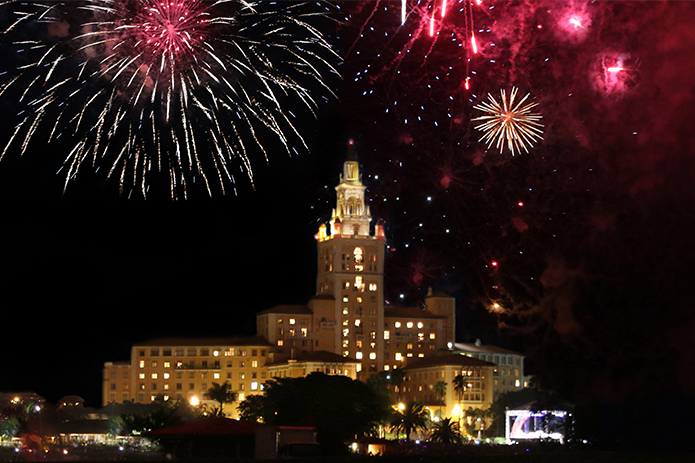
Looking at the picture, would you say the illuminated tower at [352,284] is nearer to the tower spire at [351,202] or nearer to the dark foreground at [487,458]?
the tower spire at [351,202]

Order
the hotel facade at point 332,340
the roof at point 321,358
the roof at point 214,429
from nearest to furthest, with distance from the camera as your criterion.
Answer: the roof at point 214,429, the roof at point 321,358, the hotel facade at point 332,340

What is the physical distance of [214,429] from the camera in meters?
78.6

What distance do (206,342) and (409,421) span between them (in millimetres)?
39391

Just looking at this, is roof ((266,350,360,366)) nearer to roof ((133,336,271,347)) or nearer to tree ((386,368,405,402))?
tree ((386,368,405,402))

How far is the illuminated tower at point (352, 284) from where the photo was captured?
163m

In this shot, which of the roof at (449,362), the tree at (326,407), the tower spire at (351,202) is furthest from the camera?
the tower spire at (351,202)

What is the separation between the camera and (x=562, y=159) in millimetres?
85625

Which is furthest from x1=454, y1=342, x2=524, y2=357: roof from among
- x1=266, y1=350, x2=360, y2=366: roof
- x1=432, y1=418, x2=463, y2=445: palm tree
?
x1=432, y1=418, x2=463, y2=445: palm tree

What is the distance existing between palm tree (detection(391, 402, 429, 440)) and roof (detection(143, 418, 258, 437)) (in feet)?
188

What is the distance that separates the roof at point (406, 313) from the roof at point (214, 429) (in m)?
87.9

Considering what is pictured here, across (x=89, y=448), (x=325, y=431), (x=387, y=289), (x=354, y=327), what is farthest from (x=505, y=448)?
(x=387, y=289)

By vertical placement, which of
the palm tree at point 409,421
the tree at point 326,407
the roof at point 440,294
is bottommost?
the palm tree at point 409,421

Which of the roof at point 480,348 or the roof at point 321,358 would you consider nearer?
the roof at point 321,358

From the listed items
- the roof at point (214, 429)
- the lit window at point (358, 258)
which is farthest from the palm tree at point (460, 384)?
the roof at point (214, 429)
